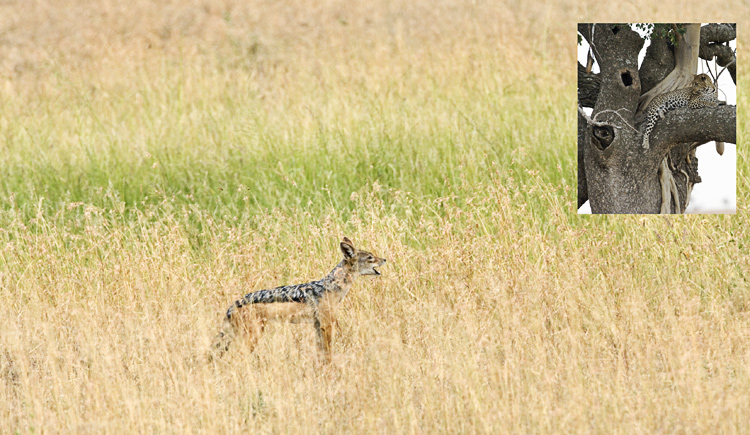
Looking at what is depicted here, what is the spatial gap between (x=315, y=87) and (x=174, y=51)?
3.62m

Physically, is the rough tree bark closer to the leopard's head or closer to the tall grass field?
the leopard's head

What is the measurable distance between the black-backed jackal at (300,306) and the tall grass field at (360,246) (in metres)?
0.16

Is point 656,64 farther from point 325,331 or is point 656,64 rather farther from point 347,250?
point 325,331

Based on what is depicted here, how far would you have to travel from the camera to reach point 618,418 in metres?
4.55

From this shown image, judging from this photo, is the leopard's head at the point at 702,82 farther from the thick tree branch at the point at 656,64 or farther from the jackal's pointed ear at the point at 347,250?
the jackal's pointed ear at the point at 347,250

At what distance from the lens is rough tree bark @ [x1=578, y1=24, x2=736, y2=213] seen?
7.36m

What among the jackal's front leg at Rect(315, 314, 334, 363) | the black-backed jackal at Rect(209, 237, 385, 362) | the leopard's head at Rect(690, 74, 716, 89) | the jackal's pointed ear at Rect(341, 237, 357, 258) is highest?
the leopard's head at Rect(690, 74, 716, 89)

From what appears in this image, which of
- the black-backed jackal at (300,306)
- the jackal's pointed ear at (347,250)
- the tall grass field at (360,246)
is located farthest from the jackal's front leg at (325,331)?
the jackal's pointed ear at (347,250)

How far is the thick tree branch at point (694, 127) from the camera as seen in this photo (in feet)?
23.9

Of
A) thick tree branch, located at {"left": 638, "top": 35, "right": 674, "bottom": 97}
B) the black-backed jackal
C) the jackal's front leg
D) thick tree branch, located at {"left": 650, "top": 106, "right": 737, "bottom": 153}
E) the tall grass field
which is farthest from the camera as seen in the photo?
thick tree branch, located at {"left": 638, "top": 35, "right": 674, "bottom": 97}

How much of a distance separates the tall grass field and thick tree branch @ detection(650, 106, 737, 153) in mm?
723

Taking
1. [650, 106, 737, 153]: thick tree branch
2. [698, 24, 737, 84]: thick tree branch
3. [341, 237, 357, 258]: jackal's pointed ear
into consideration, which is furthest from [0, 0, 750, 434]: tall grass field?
[698, 24, 737, 84]: thick tree branch

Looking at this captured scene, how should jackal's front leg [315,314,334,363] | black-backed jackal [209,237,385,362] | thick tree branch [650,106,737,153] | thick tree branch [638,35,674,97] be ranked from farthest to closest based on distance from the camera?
thick tree branch [638,35,674,97] < thick tree branch [650,106,737,153] < jackal's front leg [315,314,334,363] < black-backed jackal [209,237,385,362]

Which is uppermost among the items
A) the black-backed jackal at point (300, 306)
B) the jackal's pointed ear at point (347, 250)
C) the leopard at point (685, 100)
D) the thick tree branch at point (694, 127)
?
the leopard at point (685, 100)
